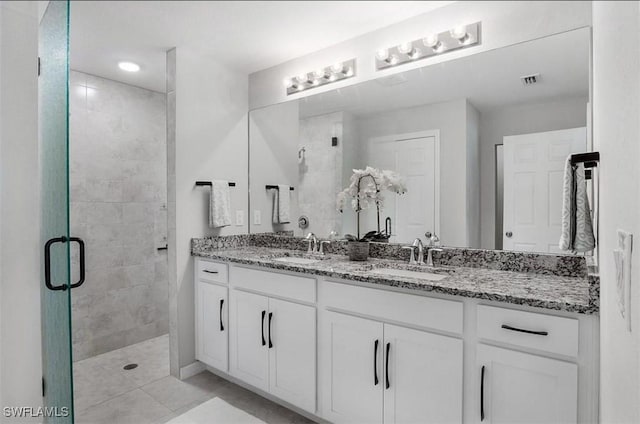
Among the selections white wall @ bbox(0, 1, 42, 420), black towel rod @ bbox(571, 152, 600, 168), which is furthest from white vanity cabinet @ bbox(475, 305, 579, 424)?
white wall @ bbox(0, 1, 42, 420)

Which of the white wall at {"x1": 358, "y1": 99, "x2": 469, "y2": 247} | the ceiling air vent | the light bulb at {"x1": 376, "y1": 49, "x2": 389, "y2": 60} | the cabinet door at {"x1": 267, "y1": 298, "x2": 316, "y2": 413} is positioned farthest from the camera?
the light bulb at {"x1": 376, "y1": 49, "x2": 389, "y2": 60}

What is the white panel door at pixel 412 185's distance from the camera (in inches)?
85.1

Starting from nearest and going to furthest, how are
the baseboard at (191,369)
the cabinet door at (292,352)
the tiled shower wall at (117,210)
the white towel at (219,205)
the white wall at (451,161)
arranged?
the cabinet door at (292,352), the white wall at (451,161), the baseboard at (191,369), the white towel at (219,205), the tiled shower wall at (117,210)

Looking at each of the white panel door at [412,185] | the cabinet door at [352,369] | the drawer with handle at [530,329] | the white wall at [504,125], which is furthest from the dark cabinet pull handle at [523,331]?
the white panel door at [412,185]

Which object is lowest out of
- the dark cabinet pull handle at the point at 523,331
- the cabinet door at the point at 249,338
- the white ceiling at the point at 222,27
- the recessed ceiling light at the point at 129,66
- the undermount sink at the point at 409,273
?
the cabinet door at the point at 249,338

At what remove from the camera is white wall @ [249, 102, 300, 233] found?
2.90 metres

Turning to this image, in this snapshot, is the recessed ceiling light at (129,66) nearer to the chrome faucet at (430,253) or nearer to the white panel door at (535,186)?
the chrome faucet at (430,253)

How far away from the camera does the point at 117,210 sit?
3084 millimetres

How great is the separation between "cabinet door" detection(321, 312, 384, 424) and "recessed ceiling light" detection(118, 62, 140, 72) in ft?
8.04

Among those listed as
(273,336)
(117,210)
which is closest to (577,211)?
(273,336)

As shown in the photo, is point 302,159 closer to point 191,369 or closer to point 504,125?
point 504,125

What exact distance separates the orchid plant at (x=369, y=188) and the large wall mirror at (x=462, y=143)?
0.04 meters

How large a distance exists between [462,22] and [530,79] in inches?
19.7

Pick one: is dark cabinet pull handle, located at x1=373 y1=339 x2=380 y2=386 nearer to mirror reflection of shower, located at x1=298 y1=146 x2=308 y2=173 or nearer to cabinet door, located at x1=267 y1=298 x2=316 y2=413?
cabinet door, located at x1=267 y1=298 x2=316 y2=413
